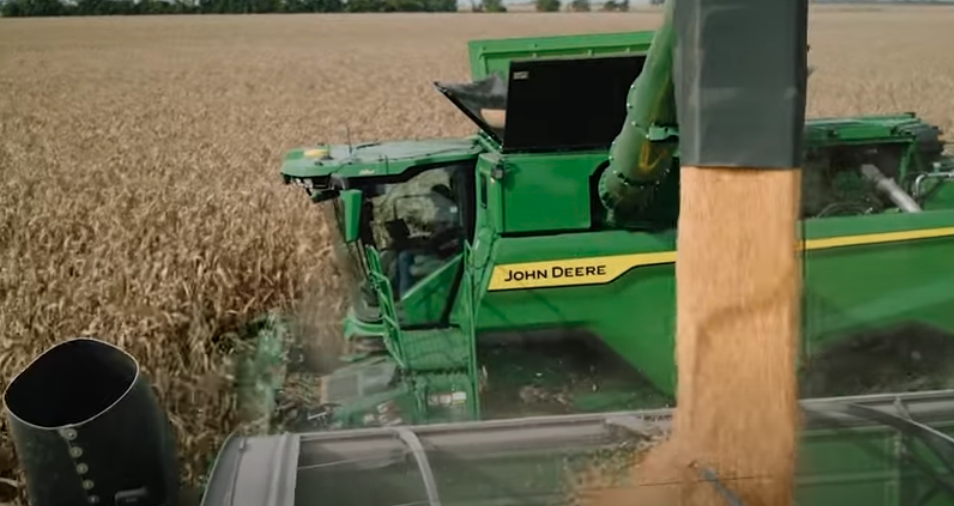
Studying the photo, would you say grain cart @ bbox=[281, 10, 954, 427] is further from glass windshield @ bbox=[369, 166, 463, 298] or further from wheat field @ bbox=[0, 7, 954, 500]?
wheat field @ bbox=[0, 7, 954, 500]

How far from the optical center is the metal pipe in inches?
205

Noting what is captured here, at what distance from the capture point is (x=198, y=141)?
1475 centimetres

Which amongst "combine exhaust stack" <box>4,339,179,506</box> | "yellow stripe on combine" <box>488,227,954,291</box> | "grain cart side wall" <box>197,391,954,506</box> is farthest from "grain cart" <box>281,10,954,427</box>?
"combine exhaust stack" <box>4,339,179,506</box>

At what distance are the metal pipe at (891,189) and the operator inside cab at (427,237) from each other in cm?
192

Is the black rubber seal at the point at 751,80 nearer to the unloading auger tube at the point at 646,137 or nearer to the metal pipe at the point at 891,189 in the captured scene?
the unloading auger tube at the point at 646,137

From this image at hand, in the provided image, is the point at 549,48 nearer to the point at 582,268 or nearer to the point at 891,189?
the point at 582,268

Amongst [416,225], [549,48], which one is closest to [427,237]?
[416,225]

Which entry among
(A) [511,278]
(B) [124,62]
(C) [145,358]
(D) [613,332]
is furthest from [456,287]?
(B) [124,62]

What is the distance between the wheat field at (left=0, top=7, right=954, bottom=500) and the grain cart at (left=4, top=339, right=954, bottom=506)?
260 cm

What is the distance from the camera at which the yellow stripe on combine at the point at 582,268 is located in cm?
481

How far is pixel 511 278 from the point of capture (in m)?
4.82

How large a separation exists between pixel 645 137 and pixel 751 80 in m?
1.39

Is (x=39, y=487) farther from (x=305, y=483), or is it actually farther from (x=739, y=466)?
(x=739, y=466)

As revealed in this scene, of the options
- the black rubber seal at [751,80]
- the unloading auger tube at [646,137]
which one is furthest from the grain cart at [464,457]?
the unloading auger tube at [646,137]
